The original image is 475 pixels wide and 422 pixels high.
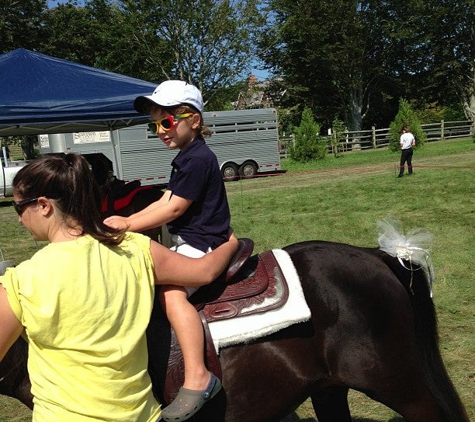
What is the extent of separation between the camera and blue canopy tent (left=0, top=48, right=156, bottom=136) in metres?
6.24

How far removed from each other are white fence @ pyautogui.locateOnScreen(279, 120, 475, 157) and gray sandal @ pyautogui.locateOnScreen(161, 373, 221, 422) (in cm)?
3324

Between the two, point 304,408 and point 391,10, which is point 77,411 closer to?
point 304,408

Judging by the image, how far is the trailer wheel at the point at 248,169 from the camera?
2490 centimetres

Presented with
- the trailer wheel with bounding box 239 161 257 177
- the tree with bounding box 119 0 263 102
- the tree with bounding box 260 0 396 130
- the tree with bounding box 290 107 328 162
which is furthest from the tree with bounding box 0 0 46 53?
the tree with bounding box 290 107 328 162

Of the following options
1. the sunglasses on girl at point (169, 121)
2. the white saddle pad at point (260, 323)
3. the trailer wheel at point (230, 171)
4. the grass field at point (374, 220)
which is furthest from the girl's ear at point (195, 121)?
the trailer wheel at point (230, 171)

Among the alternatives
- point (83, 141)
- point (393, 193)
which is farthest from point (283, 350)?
point (83, 141)

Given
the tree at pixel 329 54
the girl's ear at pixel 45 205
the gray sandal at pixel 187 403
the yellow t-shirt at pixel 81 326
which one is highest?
the tree at pixel 329 54

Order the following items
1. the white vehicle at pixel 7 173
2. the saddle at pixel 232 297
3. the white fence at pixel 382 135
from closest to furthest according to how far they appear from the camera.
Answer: the saddle at pixel 232 297 → the white vehicle at pixel 7 173 → the white fence at pixel 382 135

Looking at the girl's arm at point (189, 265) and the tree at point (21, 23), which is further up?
the tree at point (21, 23)

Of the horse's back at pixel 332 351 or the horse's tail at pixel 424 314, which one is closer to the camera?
the horse's back at pixel 332 351

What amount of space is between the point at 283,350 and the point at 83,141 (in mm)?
21043

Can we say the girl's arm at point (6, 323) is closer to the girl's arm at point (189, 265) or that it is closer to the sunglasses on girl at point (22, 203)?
the sunglasses on girl at point (22, 203)

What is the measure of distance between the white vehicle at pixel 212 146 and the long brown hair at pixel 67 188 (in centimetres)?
2039

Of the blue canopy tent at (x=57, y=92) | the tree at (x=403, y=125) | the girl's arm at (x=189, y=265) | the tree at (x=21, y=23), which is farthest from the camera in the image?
the tree at (x=21, y=23)
